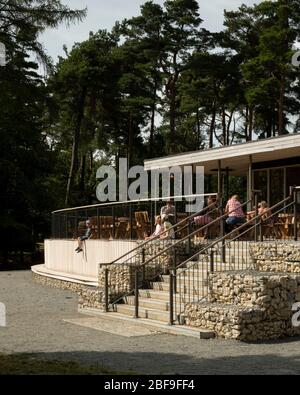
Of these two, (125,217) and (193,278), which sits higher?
(125,217)

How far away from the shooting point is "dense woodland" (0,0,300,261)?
1537 inches

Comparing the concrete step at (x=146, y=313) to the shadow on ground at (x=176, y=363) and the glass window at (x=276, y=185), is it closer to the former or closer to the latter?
the shadow on ground at (x=176, y=363)

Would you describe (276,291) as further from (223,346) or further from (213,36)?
(213,36)

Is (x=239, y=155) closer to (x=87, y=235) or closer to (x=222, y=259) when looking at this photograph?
(x=87, y=235)

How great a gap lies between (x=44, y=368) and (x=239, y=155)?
1366 centimetres

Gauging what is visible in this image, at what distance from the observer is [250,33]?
43875 millimetres

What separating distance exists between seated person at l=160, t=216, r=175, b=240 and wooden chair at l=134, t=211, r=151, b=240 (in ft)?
4.44

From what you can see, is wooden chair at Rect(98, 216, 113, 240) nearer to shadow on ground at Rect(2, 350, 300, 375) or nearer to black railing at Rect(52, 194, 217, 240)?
black railing at Rect(52, 194, 217, 240)

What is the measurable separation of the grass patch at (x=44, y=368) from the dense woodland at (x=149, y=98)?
89.3 ft

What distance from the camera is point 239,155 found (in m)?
21.2

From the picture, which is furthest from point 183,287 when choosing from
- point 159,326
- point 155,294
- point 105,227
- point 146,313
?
point 105,227

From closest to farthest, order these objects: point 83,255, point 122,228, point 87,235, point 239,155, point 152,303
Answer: point 152,303
point 122,228
point 239,155
point 87,235
point 83,255
